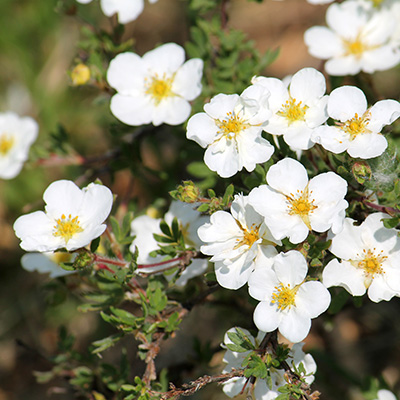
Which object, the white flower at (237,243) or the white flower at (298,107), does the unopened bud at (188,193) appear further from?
the white flower at (298,107)

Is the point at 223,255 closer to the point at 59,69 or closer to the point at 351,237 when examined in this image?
the point at 351,237

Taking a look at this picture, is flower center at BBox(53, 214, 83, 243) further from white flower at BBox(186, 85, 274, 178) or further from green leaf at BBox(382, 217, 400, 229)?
green leaf at BBox(382, 217, 400, 229)

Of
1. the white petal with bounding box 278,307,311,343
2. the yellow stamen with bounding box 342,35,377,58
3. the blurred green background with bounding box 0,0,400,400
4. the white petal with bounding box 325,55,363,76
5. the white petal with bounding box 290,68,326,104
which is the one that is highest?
the white petal with bounding box 290,68,326,104

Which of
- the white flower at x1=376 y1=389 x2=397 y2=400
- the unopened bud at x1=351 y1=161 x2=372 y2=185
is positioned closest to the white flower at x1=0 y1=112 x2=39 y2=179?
the unopened bud at x1=351 y1=161 x2=372 y2=185

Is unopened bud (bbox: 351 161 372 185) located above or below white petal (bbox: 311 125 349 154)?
below

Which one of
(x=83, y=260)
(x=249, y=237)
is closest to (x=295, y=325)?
(x=249, y=237)
